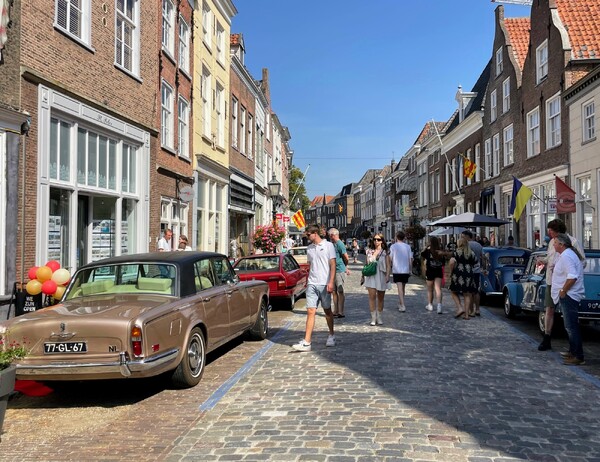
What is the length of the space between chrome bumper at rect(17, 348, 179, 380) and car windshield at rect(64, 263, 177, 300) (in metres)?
1.20

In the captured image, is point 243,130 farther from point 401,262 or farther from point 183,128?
point 401,262

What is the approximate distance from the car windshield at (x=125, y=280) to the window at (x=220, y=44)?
16846 mm

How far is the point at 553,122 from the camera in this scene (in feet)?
67.6

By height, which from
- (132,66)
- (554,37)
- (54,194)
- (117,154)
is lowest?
(54,194)

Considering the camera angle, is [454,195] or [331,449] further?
[454,195]

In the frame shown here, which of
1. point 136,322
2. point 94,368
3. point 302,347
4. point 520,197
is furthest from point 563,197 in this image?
point 94,368

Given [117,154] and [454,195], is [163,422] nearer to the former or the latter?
[117,154]

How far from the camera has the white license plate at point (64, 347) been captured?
16.8 feet

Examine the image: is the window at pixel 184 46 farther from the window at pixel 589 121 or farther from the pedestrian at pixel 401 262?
the window at pixel 589 121

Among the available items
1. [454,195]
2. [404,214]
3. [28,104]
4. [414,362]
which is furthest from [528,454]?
[404,214]

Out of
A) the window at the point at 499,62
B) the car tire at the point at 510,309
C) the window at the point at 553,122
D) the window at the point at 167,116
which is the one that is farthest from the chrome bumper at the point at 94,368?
the window at the point at 499,62

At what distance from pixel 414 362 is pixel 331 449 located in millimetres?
3118

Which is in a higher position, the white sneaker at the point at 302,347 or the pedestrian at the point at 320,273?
the pedestrian at the point at 320,273

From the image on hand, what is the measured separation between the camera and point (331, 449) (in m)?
4.05
